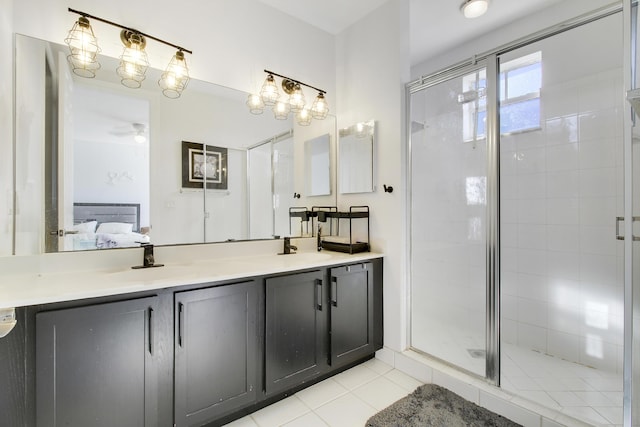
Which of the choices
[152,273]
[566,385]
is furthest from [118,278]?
[566,385]

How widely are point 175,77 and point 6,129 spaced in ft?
2.83

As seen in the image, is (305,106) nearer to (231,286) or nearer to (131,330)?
(231,286)

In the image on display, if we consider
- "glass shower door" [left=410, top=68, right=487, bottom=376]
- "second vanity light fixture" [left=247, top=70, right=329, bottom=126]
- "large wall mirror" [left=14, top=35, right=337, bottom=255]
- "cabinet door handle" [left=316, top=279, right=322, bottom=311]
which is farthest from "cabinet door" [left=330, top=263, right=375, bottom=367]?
"second vanity light fixture" [left=247, top=70, right=329, bottom=126]

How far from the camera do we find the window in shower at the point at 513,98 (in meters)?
2.05

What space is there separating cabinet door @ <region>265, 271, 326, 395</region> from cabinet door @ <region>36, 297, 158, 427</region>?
1.92 ft

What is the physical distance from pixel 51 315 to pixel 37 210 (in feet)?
2.24

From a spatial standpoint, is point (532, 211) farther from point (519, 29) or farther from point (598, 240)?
point (519, 29)

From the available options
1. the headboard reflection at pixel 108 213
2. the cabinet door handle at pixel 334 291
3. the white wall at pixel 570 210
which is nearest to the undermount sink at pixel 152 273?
the headboard reflection at pixel 108 213

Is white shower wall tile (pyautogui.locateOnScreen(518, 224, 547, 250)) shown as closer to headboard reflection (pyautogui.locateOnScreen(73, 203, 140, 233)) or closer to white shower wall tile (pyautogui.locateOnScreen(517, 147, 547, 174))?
white shower wall tile (pyautogui.locateOnScreen(517, 147, 547, 174))

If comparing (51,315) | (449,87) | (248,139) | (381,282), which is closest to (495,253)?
(381,282)

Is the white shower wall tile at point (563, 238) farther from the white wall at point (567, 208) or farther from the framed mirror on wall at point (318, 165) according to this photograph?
the framed mirror on wall at point (318, 165)

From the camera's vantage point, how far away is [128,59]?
5.30 ft

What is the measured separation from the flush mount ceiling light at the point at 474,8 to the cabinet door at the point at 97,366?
2.89 metres

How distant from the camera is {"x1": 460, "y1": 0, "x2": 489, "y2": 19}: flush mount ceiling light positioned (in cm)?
210
